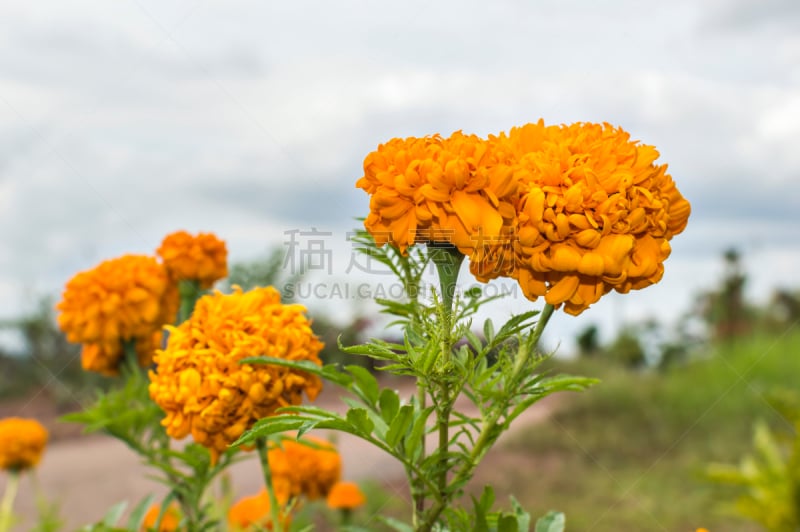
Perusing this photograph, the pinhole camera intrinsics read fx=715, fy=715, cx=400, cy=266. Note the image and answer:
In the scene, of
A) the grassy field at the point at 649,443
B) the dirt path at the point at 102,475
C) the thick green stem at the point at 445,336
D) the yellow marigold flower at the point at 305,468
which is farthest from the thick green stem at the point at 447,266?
the dirt path at the point at 102,475

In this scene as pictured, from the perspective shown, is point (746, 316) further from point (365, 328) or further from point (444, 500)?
point (444, 500)

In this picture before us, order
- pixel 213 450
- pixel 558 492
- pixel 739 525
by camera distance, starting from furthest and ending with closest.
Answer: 1. pixel 558 492
2. pixel 739 525
3. pixel 213 450

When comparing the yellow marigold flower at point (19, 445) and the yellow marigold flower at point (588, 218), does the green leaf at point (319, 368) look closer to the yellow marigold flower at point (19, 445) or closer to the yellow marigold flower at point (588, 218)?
the yellow marigold flower at point (588, 218)

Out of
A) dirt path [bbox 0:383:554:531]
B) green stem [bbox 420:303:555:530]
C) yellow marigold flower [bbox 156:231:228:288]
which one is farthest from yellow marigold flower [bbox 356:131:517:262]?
dirt path [bbox 0:383:554:531]

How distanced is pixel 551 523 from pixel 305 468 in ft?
3.53

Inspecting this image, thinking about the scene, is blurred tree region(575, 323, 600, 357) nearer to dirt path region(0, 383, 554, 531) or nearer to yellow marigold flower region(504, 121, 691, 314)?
dirt path region(0, 383, 554, 531)

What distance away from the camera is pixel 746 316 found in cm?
1295

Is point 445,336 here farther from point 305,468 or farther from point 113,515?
point 113,515

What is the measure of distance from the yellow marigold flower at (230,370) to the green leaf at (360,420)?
0.35 m

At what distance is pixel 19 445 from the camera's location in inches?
130

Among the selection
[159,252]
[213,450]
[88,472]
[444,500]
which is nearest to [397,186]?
[444,500]

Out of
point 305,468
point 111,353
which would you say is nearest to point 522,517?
point 305,468

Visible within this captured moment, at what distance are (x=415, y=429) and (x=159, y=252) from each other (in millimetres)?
1432

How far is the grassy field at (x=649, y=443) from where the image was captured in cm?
584
